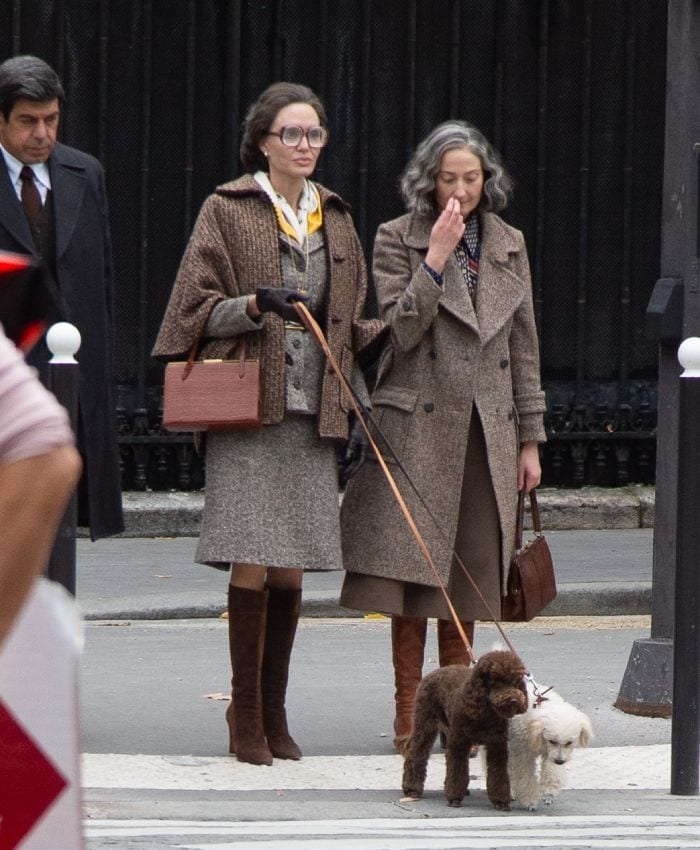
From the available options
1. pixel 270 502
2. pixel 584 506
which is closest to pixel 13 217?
pixel 270 502

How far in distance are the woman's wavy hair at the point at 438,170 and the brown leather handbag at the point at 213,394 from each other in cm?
79

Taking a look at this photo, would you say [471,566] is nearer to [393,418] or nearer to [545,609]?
[393,418]

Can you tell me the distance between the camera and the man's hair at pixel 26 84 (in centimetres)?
545

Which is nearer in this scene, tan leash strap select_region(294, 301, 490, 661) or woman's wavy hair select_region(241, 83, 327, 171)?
tan leash strap select_region(294, 301, 490, 661)

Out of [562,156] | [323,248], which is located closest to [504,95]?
[562,156]

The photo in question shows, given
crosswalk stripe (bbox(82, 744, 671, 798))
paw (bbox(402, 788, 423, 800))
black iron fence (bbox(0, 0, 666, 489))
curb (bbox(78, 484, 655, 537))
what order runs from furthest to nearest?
curb (bbox(78, 484, 655, 537)) < black iron fence (bbox(0, 0, 666, 489)) < crosswalk stripe (bbox(82, 744, 671, 798)) < paw (bbox(402, 788, 423, 800))

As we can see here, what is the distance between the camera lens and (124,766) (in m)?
5.33

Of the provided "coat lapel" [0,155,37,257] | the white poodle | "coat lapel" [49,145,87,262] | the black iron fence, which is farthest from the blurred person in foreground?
the black iron fence

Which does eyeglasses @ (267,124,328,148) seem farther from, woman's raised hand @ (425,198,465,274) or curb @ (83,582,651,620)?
curb @ (83,582,651,620)

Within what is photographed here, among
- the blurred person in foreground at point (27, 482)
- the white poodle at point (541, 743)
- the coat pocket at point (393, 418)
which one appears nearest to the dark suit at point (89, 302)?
the coat pocket at point (393, 418)

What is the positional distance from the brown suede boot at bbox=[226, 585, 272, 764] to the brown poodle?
1.78ft

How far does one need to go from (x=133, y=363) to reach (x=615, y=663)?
3.68 metres

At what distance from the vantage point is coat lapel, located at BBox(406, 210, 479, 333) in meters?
5.72

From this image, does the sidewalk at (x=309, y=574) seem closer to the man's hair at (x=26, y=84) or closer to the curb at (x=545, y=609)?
the curb at (x=545, y=609)
